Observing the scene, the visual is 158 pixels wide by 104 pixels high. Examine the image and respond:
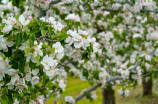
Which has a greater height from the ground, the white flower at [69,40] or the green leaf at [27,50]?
the white flower at [69,40]

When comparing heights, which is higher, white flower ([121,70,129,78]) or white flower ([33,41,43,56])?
white flower ([121,70,129,78])

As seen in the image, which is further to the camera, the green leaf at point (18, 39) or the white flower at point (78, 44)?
the white flower at point (78, 44)

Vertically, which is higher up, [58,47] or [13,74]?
[58,47]

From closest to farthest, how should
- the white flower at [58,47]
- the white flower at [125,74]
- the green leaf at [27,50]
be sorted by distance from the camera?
the green leaf at [27,50], the white flower at [58,47], the white flower at [125,74]

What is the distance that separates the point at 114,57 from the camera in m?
5.42

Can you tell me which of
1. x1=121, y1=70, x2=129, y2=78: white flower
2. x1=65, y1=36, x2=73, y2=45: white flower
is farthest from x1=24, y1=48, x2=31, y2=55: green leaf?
x1=121, y1=70, x2=129, y2=78: white flower

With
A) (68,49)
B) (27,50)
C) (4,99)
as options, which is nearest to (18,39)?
(27,50)

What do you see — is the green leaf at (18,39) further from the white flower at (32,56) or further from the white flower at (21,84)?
the white flower at (21,84)

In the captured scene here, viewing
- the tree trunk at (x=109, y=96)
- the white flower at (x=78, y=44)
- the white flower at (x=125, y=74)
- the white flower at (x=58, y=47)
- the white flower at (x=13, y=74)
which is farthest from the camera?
the tree trunk at (x=109, y=96)

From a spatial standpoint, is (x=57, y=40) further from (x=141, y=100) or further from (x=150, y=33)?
(x=141, y=100)

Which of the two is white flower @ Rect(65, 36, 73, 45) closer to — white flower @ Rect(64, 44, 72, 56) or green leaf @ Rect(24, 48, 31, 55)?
white flower @ Rect(64, 44, 72, 56)

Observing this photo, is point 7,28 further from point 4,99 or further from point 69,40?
point 4,99

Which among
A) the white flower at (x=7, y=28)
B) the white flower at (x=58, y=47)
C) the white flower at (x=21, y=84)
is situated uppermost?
the white flower at (x=7, y=28)

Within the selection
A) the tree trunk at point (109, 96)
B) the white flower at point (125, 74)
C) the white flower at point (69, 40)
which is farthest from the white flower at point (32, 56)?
the tree trunk at point (109, 96)
